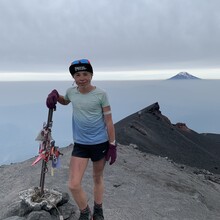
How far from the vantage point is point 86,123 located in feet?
17.8

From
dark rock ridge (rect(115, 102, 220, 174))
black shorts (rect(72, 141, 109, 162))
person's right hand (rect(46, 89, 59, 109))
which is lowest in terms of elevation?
dark rock ridge (rect(115, 102, 220, 174))

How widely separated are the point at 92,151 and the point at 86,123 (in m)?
0.47

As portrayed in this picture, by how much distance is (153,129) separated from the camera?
101 ft

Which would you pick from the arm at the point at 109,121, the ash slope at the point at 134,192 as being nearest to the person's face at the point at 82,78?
the arm at the point at 109,121

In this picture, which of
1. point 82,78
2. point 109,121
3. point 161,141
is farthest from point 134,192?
point 161,141

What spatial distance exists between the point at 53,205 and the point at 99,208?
0.82m

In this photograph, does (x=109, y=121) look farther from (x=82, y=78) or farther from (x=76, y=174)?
Answer: (x=76, y=174)

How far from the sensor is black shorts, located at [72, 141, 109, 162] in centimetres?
552

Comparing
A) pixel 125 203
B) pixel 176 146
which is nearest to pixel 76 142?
pixel 125 203

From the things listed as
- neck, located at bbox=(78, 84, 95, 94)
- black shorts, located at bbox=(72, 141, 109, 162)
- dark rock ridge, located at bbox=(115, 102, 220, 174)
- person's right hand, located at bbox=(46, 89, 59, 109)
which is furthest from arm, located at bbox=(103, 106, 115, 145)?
dark rock ridge, located at bbox=(115, 102, 220, 174)

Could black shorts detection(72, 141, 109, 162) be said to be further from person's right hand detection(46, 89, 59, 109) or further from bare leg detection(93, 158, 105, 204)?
person's right hand detection(46, 89, 59, 109)

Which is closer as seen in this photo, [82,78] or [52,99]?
[82,78]

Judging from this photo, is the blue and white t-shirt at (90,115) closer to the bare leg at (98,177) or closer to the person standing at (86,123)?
the person standing at (86,123)

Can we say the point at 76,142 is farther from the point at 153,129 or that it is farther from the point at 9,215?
the point at 153,129
